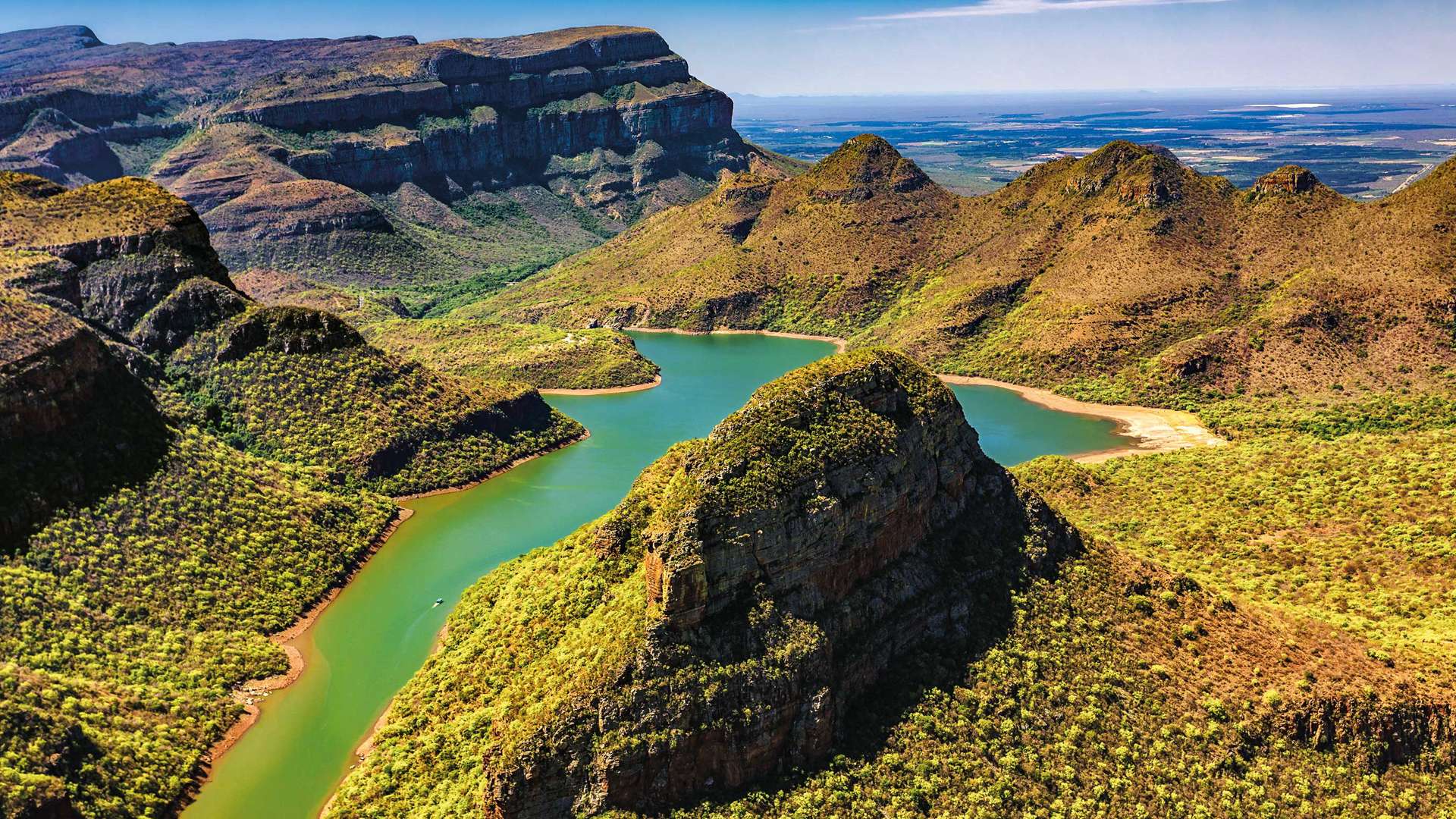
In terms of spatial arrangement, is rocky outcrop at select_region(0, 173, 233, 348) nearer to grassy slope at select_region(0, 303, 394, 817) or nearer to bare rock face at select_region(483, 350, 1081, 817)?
grassy slope at select_region(0, 303, 394, 817)

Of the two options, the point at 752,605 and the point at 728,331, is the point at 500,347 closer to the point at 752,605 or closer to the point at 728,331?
the point at 728,331

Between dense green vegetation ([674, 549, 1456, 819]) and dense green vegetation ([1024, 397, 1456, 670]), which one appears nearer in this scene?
dense green vegetation ([674, 549, 1456, 819])

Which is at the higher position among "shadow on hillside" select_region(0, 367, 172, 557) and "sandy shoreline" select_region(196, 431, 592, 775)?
"shadow on hillside" select_region(0, 367, 172, 557)

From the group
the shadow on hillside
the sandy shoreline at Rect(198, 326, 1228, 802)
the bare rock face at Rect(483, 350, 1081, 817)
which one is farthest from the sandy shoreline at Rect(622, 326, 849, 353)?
the bare rock face at Rect(483, 350, 1081, 817)

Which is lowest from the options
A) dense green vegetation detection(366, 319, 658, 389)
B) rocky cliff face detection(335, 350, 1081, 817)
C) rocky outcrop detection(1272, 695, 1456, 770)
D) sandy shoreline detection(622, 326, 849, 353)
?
sandy shoreline detection(622, 326, 849, 353)

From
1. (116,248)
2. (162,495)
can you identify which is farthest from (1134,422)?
(116,248)

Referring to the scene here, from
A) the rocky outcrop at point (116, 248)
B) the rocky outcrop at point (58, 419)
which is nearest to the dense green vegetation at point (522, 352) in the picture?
the rocky outcrop at point (116, 248)

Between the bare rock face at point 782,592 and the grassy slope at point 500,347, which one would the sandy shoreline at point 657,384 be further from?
the bare rock face at point 782,592
